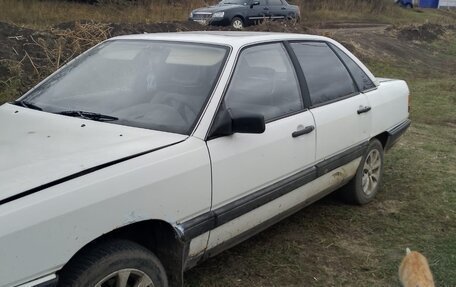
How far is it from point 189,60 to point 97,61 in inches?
29.9

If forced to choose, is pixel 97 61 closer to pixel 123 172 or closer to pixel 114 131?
pixel 114 131

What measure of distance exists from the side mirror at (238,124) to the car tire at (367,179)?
6.38 feet

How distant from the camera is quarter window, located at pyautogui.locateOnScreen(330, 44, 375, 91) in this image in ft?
15.4

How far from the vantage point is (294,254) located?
390cm

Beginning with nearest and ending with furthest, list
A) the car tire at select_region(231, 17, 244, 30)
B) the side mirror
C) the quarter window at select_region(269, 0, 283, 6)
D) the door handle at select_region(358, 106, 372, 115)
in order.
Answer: the side mirror → the door handle at select_region(358, 106, 372, 115) → the car tire at select_region(231, 17, 244, 30) → the quarter window at select_region(269, 0, 283, 6)

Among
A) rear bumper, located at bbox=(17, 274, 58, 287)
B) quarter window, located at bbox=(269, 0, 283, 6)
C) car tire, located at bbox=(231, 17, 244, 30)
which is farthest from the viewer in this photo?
quarter window, located at bbox=(269, 0, 283, 6)

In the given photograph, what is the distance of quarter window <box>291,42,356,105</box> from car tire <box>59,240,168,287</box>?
6.21 ft

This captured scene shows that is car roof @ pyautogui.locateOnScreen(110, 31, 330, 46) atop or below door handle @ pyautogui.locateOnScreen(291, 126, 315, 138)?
atop

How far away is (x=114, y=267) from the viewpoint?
244 centimetres

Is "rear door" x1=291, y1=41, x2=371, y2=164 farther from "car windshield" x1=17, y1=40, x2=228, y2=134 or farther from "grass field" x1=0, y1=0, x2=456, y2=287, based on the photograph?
"car windshield" x1=17, y1=40, x2=228, y2=134

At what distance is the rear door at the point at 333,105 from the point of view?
3.97 metres

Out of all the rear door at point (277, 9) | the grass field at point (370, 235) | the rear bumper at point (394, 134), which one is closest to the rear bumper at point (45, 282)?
the grass field at point (370, 235)

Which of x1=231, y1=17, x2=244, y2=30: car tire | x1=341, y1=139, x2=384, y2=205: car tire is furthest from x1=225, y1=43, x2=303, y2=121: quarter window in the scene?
x1=231, y1=17, x2=244, y2=30: car tire

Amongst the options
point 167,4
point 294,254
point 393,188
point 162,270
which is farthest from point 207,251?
point 167,4
